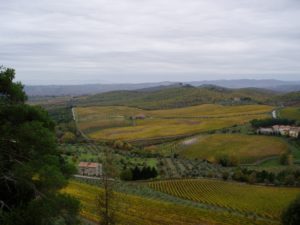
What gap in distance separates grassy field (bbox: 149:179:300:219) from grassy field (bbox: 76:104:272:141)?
5928 cm

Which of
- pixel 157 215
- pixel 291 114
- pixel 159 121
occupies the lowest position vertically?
pixel 159 121

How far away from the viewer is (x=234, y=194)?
60469 millimetres

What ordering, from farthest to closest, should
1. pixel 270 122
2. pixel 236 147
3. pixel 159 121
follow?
pixel 159 121
pixel 270 122
pixel 236 147

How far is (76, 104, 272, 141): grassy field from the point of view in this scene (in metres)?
133

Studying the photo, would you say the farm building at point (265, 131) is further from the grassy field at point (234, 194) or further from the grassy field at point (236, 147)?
the grassy field at point (234, 194)

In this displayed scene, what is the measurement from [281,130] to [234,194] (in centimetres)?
6188

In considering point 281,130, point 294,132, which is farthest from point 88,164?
point 281,130

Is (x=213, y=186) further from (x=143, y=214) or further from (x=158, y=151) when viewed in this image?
(x=158, y=151)

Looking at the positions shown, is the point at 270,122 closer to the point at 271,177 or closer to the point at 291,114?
the point at 291,114

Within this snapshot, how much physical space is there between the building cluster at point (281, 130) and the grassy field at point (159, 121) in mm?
18817

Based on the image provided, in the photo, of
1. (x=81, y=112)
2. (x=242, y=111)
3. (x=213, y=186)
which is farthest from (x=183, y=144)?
(x=81, y=112)

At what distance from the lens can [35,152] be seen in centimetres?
1522

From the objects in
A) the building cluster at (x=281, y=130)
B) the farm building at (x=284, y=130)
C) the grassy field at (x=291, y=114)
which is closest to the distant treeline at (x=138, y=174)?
the building cluster at (x=281, y=130)

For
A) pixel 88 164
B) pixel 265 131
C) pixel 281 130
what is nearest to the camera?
pixel 88 164
